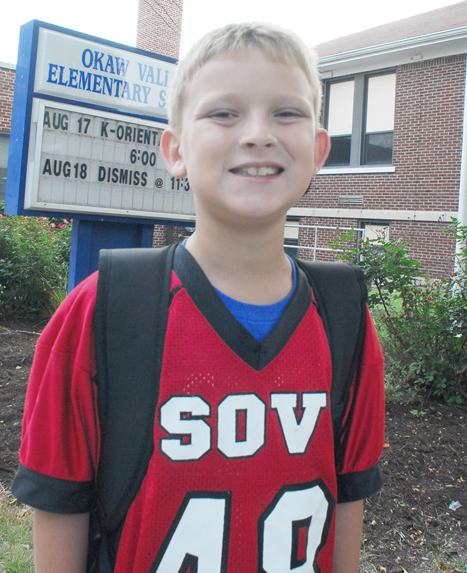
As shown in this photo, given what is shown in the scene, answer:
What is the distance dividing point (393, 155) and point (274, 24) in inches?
494

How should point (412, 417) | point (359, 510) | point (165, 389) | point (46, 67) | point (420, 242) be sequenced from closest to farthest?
point (165, 389) < point (359, 510) < point (46, 67) < point (412, 417) < point (420, 242)

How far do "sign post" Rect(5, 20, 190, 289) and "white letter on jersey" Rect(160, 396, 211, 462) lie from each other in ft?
7.40

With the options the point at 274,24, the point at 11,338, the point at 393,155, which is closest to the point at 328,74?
the point at 393,155

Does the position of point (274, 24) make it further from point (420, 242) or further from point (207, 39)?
point (420, 242)

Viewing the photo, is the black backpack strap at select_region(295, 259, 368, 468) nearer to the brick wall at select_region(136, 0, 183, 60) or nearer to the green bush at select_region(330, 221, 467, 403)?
the green bush at select_region(330, 221, 467, 403)

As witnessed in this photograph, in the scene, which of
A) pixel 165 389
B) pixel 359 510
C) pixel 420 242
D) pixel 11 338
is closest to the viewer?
pixel 165 389

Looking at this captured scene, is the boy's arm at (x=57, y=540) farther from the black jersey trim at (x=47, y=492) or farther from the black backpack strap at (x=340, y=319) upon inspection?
the black backpack strap at (x=340, y=319)

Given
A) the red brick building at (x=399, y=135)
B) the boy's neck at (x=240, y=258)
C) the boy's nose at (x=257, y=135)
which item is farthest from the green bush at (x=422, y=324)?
the red brick building at (x=399, y=135)

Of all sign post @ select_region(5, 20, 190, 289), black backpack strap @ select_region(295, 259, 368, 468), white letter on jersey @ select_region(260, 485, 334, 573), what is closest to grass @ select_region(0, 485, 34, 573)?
sign post @ select_region(5, 20, 190, 289)

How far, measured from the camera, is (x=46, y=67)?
120 inches

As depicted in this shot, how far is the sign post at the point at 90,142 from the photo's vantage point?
3.06 meters

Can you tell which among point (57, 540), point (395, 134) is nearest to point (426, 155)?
point (395, 134)

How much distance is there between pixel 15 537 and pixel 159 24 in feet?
65.4

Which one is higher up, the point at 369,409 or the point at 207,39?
the point at 207,39
